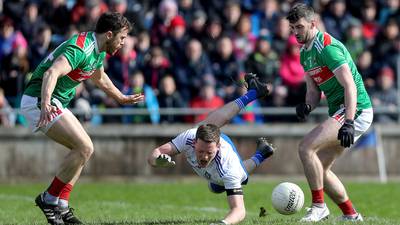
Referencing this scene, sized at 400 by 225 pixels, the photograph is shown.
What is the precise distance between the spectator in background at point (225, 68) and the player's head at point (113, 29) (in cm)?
881

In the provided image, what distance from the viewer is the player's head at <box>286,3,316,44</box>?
11.0 metres

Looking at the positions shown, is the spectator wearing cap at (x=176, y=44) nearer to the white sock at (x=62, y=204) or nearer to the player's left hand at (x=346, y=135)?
the white sock at (x=62, y=204)

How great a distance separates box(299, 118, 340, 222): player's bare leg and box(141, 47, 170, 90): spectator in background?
8.92 meters

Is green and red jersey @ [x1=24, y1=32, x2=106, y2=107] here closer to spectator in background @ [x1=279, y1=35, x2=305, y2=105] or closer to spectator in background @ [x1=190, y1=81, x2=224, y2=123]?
spectator in background @ [x1=190, y1=81, x2=224, y2=123]

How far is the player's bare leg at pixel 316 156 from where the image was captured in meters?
10.9

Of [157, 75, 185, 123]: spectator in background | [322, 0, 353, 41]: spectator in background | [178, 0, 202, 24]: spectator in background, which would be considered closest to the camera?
[157, 75, 185, 123]: spectator in background

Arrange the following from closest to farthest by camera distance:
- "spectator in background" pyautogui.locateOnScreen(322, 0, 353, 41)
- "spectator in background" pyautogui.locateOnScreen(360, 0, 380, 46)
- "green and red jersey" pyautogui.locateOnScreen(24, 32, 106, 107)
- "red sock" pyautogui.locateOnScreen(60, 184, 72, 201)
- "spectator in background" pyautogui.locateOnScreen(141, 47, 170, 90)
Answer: "green and red jersey" pyautogui.locateOnScreen(24, 32, 106, 107)
"red sock" pyautogui.locateOnScreen(60, 184, 72, 201)
"spectator in background" pyautogui.locateOnScreen(141, 47, 170, 90)
"spectator in background" pyautogui.locateOnScreen(322, 0, 353, 41)
"spectator in background" pyautogui.locateOnScreen(360, 0, 380, 46)

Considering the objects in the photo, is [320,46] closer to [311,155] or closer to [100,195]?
[311,155]

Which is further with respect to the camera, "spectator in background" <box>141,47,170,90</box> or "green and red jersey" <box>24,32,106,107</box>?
"spectator in background" <box>141,47,170,90</box>

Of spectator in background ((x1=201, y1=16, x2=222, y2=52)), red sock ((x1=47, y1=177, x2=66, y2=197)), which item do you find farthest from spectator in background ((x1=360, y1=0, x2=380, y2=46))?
red sock ((x1=47, y1=177, x2=66, y2=197))

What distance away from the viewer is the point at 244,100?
480 inches

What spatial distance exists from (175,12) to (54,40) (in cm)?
260

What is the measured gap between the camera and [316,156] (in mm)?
11023

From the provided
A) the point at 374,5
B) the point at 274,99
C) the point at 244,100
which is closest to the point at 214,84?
the point at 274,99
